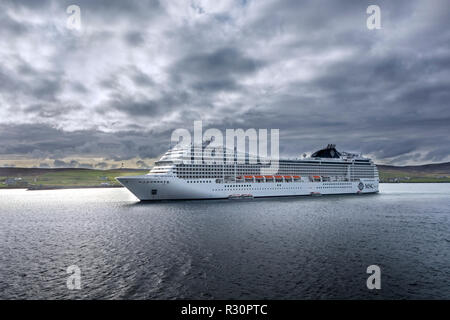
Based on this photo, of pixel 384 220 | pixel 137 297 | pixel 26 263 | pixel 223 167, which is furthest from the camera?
pixel 223 167

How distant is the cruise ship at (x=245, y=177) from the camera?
235ft

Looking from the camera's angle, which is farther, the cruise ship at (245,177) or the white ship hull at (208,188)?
the cruise ship at (245,177)

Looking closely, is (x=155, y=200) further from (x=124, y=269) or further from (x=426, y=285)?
(x=426, y=285)

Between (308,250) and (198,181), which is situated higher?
(198,181)

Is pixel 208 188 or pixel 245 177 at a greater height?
pixel 245 177

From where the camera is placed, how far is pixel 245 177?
278ft

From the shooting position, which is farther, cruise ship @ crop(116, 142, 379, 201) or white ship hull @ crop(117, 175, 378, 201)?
cruise ship @ crop(116, 142, 379, 201)

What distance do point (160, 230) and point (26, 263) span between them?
16.9m

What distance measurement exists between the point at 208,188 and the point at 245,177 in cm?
1512

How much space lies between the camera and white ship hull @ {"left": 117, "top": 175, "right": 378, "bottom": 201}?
70.1 metres

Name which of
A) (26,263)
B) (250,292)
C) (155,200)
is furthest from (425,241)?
(155,200)

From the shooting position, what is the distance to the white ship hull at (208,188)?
70125 millimetres

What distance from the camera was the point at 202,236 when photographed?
115ft

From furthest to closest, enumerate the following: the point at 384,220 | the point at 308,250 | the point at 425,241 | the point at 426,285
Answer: the point at 384,220
the point at 425,241
the point at 308,250
the point at 426,285
